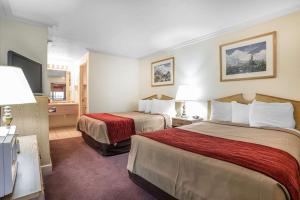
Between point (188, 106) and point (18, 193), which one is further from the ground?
point (188, 106)

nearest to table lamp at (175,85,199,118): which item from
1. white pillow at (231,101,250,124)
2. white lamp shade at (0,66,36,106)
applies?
white pillow at (231,101,250,124)

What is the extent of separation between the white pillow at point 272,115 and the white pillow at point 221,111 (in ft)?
1.39

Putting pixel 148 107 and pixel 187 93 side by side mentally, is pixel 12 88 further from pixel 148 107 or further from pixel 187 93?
pixel 148 107

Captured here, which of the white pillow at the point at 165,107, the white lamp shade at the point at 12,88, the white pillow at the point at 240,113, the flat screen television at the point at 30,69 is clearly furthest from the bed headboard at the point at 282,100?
the flat screen television at the point at 30,69

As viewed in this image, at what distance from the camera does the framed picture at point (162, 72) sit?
4420 millimetres

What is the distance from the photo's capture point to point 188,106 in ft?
13.0

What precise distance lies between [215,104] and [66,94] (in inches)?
218

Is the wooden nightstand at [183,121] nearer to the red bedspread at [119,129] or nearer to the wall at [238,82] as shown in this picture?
the wall at [238,82]

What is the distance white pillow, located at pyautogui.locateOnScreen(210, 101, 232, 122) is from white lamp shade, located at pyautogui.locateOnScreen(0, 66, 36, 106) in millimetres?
2775

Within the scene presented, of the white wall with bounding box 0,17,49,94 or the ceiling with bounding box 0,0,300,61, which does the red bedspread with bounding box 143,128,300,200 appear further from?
the white wall with bounding box 0,17,49,94

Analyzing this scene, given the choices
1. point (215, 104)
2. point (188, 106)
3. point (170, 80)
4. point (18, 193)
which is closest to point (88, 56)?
point (170, 80)

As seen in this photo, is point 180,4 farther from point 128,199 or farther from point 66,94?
point 66,94

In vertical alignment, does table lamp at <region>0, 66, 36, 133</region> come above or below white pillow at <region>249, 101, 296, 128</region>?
above

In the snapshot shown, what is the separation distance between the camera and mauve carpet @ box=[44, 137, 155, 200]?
1.94 metres
